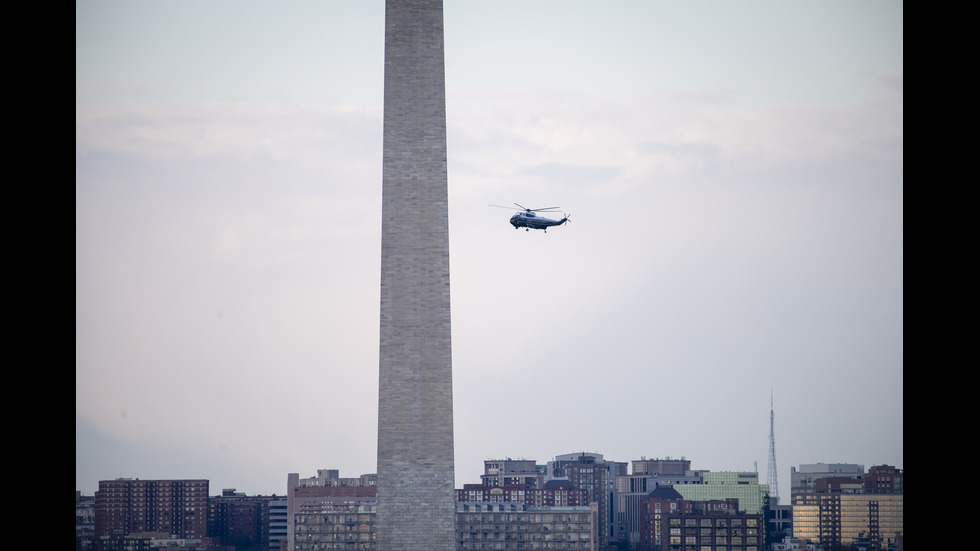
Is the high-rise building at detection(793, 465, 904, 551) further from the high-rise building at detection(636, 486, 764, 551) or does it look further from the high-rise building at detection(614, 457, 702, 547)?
the high-rise building at detection(614, 457, 702, 547)

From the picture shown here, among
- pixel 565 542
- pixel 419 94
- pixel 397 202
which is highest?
pixel 419 94

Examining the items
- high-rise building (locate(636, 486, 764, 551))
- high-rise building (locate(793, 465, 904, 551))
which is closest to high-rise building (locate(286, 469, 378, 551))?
high-rise building (locate(636, 486, 764, 551))

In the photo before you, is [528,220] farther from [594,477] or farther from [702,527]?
[594,477]

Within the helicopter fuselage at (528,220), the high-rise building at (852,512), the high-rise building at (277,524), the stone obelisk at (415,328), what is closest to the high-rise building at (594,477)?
the high-rise building at (852,512)

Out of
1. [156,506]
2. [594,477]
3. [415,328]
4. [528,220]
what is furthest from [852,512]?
[415,328]
